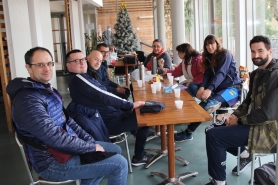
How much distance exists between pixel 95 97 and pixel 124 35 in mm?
9418

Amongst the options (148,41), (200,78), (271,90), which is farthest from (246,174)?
(148,41)

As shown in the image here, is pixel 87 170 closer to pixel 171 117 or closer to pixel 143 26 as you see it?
pixel 171 117

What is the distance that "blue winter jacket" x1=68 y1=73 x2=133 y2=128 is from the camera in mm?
2691

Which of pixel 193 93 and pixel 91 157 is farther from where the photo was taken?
pixel 193 93

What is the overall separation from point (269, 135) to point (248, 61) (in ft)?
9.33

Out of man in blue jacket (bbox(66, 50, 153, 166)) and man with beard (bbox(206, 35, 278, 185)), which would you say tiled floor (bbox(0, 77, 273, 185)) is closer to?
man with beard (bbox(206, 35, 278, 185))

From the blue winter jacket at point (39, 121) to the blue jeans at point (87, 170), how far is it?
55mm

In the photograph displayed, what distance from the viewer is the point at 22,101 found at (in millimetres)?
1762

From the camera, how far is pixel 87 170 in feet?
6.24

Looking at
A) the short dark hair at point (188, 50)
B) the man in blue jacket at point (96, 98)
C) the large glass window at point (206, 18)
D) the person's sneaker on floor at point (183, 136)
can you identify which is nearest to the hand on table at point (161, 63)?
the short dark hair at point (188, 50)

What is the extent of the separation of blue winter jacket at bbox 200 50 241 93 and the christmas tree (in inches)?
330

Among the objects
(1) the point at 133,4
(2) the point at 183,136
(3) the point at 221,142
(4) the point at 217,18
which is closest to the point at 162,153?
(2) the point at 183,136

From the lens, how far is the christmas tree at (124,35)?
11.8 meters

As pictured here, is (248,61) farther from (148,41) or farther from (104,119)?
(148,41)
